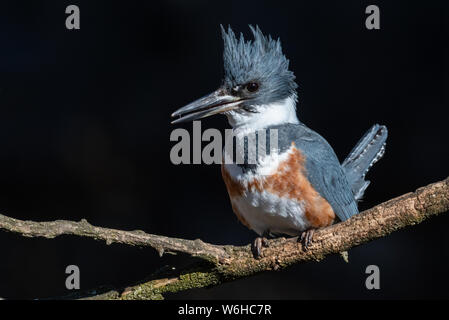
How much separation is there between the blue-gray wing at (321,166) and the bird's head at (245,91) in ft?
0.28

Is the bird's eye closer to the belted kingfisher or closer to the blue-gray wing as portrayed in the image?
the belted kingfisher

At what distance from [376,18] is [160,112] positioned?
137 centimetres

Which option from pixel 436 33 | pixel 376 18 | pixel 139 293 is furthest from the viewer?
pixel 436 33

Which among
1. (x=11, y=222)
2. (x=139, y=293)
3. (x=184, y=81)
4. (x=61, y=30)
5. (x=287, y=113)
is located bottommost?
(x=139, y=293)

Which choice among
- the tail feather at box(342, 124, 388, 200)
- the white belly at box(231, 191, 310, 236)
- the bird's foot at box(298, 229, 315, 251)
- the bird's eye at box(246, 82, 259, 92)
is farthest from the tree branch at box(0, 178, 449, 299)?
the tail feather at box(342, 124, 388, 200)

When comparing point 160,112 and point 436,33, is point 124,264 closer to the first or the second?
point 160,112

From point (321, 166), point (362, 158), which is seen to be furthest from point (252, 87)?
point (362, 158)

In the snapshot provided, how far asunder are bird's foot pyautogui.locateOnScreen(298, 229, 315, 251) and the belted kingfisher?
38 mm

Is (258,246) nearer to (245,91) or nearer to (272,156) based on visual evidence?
(272,156)

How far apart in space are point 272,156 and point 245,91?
0.26 metres

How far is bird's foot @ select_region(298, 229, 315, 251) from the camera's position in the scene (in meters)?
1.93

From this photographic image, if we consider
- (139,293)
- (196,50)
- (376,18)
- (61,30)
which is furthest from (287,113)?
(61,30)

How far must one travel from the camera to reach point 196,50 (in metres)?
3.83

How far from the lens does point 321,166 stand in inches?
85.5
